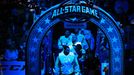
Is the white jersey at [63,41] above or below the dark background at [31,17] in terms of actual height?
below

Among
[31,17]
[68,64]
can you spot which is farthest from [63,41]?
[31,17]

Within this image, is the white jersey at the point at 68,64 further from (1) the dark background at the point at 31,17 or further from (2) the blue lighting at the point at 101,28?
(1) the dark background at the point at 31,17

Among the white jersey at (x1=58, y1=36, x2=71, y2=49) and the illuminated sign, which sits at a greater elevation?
the illuminated sign

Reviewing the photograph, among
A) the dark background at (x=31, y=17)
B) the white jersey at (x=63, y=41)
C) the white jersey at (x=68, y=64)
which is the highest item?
A: the dark background at (x=31, y=17)

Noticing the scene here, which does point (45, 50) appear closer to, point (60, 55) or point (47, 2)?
point (60, 55)

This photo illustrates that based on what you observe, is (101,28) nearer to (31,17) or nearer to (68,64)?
(68,64)

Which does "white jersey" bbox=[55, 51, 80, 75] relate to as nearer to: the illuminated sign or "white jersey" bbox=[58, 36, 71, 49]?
"white jersey" bbox=[58, 36, 71, 49]

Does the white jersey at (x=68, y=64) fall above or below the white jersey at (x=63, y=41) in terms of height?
below

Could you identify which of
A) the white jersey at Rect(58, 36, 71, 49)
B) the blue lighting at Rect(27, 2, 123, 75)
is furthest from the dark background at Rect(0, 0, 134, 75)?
the white jersey at Rect(58, 36, 71, 49)

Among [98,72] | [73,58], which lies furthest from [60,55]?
[98,72]

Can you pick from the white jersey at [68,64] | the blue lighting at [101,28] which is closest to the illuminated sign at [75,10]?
the blue lighting at [101,28]

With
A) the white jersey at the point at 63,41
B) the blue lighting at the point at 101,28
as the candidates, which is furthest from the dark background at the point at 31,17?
the white jersey at the point at 63,41

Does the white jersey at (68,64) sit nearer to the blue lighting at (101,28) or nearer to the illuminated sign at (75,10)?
the blue lighting at (101,28)

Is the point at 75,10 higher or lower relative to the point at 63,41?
higher
